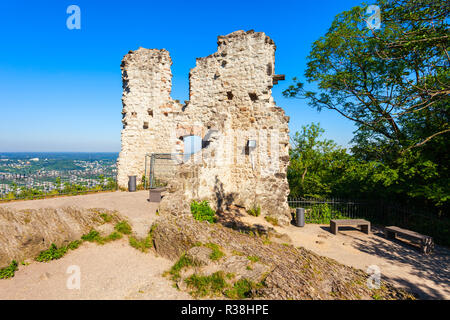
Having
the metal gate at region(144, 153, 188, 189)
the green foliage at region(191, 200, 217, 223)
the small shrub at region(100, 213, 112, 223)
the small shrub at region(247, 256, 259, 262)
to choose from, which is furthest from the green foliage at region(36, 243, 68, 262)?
the metal gate at region(144, 153, 188, 189)

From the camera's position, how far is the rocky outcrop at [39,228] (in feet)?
14.6

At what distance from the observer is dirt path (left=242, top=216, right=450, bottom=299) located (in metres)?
5.09

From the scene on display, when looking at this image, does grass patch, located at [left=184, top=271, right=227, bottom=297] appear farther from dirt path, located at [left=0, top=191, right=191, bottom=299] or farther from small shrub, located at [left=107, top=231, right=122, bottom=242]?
small shrub, located at [left=107, top=231, right=122, bottom=242]

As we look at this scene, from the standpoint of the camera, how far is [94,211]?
5.97 m

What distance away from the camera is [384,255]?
6.66 metres

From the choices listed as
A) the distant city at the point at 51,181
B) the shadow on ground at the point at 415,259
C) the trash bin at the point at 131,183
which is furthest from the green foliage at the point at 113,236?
the shadow on ground at the point at 415,259

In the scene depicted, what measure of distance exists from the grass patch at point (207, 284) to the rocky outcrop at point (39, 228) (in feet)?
9.87

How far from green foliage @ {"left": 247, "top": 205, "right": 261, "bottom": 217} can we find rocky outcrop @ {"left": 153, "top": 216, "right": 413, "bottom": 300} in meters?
2.37

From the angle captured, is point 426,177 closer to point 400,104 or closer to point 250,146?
point 400,104

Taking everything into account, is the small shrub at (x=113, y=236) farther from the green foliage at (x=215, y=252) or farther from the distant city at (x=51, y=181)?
the distant city at (x=51, y=181)

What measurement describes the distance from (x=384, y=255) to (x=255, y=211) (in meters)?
4.29

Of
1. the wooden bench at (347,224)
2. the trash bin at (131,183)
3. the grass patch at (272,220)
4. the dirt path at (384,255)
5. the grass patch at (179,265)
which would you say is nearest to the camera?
the grass patch at (179,265)

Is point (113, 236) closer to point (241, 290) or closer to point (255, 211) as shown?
point (241, 290)

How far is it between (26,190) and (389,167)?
1555 cm
